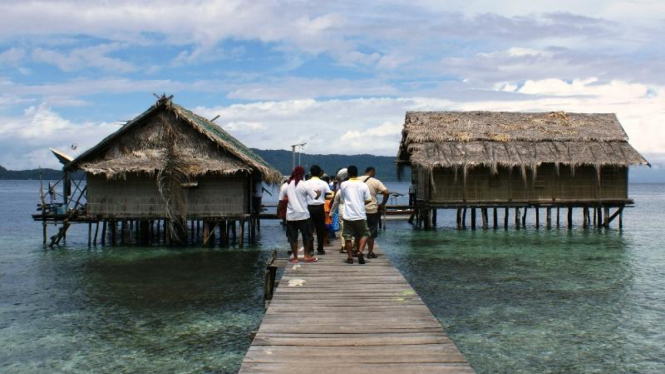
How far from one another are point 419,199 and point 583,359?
20.5m

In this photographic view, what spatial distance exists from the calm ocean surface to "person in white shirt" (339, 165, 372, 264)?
228 centimetres

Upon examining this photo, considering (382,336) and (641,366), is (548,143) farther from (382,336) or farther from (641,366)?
(382,336)

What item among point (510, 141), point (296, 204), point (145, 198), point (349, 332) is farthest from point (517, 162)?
point (349, 332)

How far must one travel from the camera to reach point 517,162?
2617 cm

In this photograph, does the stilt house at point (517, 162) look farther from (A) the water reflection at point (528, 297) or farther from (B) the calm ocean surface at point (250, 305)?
(B) the calm ocean surface at point (250, 305)

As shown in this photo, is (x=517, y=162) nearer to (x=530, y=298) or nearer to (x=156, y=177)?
(x=530, y=298)

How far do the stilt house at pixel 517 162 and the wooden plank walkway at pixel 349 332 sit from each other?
57.9 ft

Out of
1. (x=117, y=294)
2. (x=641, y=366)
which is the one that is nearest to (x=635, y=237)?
(x=641, y=366)

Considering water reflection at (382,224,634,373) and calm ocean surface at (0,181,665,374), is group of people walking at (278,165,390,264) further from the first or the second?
water reflection at (382,224,634,373)

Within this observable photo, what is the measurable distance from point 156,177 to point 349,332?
16.1 meters

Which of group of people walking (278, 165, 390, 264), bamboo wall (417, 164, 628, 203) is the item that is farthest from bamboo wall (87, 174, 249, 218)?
group of people walking (278, 165, 390, 264)

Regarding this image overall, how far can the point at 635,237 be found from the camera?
2659 cm

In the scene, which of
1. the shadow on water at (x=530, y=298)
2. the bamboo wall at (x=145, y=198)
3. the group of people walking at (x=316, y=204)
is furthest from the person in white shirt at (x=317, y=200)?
the bamboo wall at (x=145, y=198)

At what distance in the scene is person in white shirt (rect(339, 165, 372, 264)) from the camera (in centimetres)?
1067
